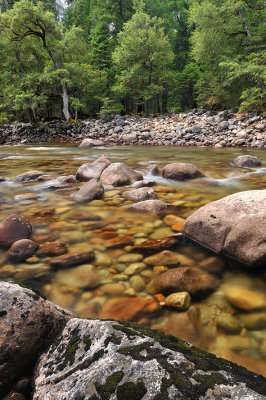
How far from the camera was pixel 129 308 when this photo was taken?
5.27ft

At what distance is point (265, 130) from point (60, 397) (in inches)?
562

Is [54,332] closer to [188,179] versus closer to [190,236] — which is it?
[190,236]

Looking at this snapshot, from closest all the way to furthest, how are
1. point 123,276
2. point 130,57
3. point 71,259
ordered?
point 123,276, point 71,259, point 130,57

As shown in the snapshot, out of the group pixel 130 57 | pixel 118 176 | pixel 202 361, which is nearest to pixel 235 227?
pixel 202 361

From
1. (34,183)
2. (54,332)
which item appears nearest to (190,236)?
(54,332)

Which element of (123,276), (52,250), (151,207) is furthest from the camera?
(151,207)

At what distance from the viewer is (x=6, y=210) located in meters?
3.42

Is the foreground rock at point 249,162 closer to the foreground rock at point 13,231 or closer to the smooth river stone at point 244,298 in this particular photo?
the smooth river stone at point 244,298

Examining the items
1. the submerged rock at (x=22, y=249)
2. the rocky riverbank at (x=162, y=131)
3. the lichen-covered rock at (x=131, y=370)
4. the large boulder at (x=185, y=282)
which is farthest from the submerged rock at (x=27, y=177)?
the rocky riverbank at (x=162, y=131)

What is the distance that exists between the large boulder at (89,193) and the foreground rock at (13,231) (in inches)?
47.8

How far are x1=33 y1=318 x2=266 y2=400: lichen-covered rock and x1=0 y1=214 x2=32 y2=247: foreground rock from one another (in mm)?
1575

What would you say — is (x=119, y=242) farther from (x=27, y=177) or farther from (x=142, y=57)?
(x=142, y=57)

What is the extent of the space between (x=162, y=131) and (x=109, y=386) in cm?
1624

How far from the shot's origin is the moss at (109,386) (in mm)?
767
